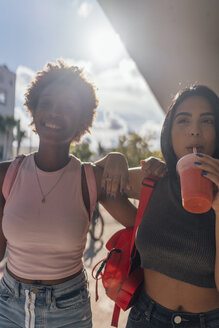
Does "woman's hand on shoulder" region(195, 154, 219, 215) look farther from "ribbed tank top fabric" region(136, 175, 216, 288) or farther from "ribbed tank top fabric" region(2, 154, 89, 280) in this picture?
"ribbed tank top fabric" region(2, 154, 89, 280)

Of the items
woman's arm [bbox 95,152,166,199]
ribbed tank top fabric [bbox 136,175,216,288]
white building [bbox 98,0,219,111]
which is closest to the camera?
ribbed tank top fabric [bbox 136,175,216,288]

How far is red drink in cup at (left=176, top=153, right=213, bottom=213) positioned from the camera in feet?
3.33

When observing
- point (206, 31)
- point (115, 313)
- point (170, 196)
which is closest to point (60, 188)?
point (170, 196)

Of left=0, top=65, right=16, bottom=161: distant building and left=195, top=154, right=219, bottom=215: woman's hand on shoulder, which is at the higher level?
left=0, top=65, right=16, bottom=161: distant building

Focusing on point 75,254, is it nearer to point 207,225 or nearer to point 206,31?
point 207,225

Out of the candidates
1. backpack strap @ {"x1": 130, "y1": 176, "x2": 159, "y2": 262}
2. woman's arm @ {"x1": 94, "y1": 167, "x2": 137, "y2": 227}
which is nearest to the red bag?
backpack strap @ {"x1": 130, "y1": 176, "x2": 159, "y2": 262}

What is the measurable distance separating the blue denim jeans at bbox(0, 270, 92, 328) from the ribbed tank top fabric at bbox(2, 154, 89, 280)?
0.20ft

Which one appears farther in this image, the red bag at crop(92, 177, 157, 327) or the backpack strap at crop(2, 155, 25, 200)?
the backpack strap at crop(2, 155, 25, 200)

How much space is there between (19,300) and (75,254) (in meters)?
0.38

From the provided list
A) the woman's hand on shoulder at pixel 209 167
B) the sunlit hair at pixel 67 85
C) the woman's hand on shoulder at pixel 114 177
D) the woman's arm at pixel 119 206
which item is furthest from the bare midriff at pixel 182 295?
the sunlit hair at pixel 67 85

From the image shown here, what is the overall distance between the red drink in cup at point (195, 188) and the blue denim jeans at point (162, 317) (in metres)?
0.56

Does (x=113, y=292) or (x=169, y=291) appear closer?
(x=169, y=291)

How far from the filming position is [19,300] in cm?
145

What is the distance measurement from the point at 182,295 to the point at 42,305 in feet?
2.37
